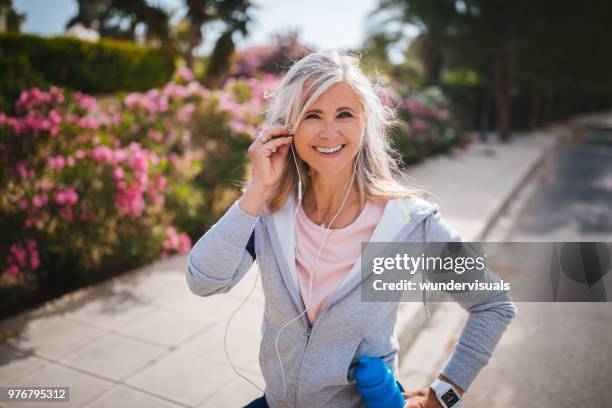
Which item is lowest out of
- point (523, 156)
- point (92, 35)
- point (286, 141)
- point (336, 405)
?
point (523, 156)

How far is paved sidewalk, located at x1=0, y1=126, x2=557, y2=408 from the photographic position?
298 cm

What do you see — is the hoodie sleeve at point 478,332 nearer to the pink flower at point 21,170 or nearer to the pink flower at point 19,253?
the pink flower at point 19,253

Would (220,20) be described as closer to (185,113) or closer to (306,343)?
(185,113)

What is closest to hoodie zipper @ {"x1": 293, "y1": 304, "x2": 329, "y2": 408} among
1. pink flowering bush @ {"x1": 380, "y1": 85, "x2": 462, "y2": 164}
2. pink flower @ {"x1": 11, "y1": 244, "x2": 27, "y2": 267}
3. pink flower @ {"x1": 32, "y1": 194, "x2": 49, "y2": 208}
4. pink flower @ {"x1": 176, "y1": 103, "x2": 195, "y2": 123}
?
pink flower @ {"x1": 11, "y1": 244, "x2": 27, "y2": 267}

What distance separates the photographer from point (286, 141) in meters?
1.92

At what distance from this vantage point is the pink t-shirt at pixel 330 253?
6.13 ft

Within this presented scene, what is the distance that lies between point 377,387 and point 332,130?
95 cm

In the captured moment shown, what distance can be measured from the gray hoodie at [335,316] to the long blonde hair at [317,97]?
15 centimetres

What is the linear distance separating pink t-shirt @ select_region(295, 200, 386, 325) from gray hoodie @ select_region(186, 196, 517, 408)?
2.7 inches

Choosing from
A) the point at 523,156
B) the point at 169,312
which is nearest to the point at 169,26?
the point at 523,156

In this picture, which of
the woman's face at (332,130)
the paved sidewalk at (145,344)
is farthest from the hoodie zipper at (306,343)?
the paved sidewalk at (145,344)

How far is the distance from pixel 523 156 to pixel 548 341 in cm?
1189

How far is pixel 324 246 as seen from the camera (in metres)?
1.92

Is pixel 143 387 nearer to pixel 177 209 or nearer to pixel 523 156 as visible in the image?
pixel 177 209
